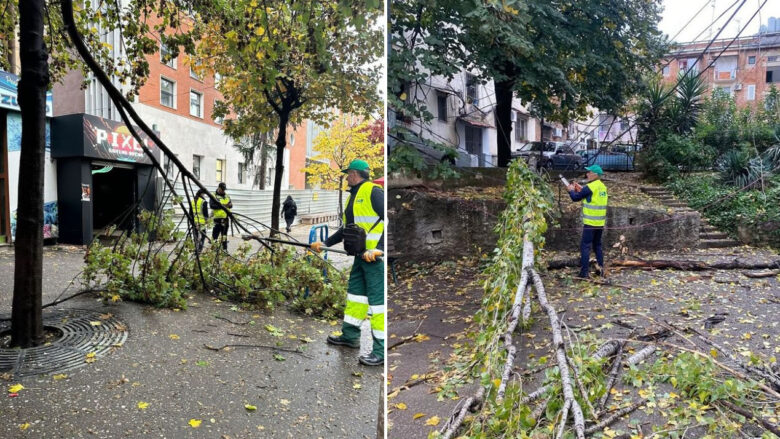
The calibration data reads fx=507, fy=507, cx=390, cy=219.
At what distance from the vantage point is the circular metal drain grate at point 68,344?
96.0 inches

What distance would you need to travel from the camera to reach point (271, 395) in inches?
89.8

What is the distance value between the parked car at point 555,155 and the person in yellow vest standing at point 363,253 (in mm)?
5176

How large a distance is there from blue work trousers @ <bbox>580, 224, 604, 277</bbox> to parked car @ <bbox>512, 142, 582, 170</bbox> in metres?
2.32

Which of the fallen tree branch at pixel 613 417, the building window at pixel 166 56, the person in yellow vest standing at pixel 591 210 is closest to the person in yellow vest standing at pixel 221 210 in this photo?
the building window at pixel 166 56

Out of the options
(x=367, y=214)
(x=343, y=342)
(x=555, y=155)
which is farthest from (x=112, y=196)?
(x=555, y=155)

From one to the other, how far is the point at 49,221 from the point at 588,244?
179 inches

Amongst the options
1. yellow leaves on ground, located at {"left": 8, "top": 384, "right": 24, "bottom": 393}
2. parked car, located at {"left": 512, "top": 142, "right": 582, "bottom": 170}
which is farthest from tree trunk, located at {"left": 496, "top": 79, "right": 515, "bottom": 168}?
yellow leaves on ground, located at {"left": 8, "top": 384, "right": 24, "bottom": 393}

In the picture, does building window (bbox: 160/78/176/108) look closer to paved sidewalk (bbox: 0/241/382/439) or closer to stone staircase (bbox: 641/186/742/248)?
paved sidewalk (bbox: 0/241/382/439)

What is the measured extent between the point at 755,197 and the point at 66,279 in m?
6.83

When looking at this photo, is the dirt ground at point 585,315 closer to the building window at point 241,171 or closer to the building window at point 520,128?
the building window at point 241,171

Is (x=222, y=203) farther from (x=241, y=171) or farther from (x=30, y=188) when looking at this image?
(x=30, y=188)

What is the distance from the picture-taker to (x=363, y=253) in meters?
2.30

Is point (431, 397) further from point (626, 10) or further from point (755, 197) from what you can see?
point (626, 10)

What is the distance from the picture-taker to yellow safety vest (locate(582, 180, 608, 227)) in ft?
16.8
